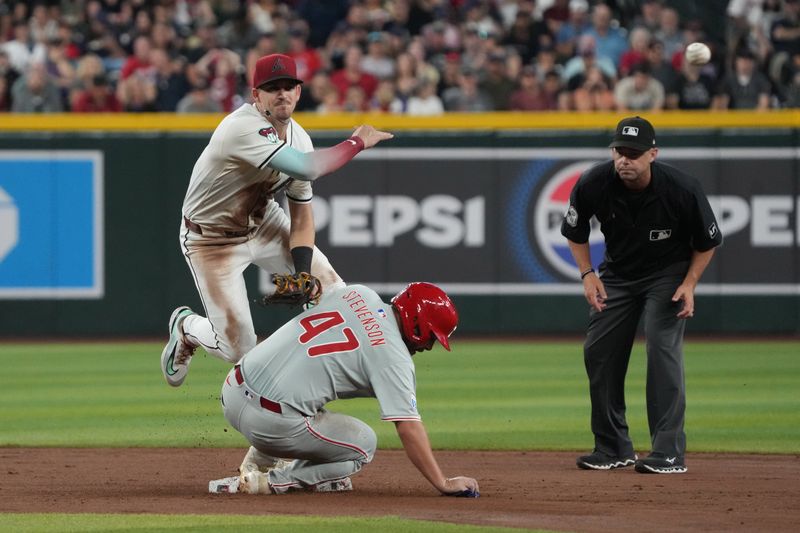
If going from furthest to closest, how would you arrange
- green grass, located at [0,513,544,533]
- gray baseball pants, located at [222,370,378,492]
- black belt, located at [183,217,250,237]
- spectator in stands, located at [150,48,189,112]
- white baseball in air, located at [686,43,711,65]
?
spectator in stands, located at [150,48,189,112], white baseball in air, located at [686,43,711,65], black belt, located at [183,217,250,237], gray baseball pants, located at [222,370,378,492], green grass, located at [0,513,544,533]

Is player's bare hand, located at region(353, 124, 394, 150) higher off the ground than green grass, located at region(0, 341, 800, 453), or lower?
higher

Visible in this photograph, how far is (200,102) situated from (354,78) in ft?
6.31

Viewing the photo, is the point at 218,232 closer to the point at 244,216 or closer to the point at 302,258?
the point at 244,216

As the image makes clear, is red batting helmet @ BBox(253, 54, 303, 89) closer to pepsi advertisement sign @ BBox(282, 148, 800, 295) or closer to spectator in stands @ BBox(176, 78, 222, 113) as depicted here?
pepsi advertisement sign @ BBox(282, 148, 800, 295)

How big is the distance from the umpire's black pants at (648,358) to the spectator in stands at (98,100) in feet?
32.7

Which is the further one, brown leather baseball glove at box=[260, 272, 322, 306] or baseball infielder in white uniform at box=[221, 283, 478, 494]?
brown leather baseball glove at box=[260, 272, 322, 306]

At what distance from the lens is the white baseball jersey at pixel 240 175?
741 cm

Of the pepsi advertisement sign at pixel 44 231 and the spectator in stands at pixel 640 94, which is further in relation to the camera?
the spectator in stands at pixel 640 94

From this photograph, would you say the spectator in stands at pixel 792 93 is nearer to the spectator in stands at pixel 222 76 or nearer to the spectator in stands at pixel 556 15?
the spectator in stands at pixel 556 15

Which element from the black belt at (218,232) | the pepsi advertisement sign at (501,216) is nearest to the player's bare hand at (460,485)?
the black belt at (218,232)

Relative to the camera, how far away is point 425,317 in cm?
661

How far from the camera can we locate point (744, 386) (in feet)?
39.1

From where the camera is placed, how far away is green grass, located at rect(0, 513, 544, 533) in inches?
233

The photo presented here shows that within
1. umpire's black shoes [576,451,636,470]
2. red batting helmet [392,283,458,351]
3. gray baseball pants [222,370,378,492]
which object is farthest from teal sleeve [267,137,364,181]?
umpire's black shoes [576,451,636,470]
